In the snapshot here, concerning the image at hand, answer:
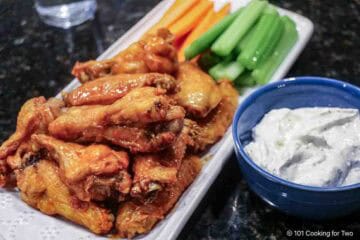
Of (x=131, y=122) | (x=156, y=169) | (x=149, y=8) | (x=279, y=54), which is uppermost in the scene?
(x=131, y=122)

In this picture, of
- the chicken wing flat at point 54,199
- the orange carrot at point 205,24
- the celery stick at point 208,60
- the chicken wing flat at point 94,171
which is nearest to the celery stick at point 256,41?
the celery stick at point 208,60

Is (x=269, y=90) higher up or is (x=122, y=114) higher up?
(x=122, y=114)

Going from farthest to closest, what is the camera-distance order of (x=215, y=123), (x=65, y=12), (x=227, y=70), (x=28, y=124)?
(x=65, y=12) → (x=227, y=70) → (x=215, y=123) → (x=28, y=124)

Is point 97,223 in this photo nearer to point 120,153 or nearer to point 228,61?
point 120,153

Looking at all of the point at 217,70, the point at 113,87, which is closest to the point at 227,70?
the point at 217,70

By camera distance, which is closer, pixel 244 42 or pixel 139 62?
pixel 139 62

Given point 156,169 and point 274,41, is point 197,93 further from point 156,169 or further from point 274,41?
point 274,41
